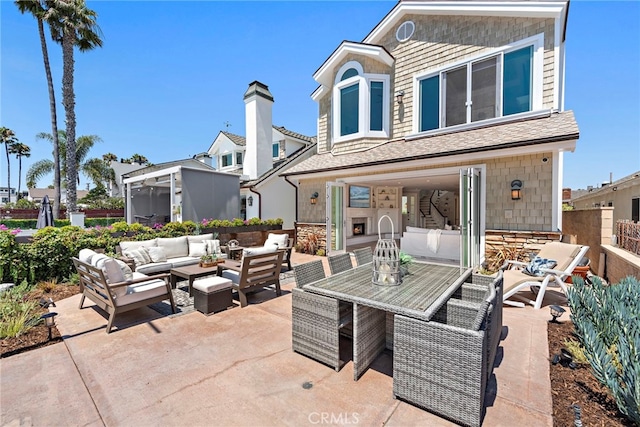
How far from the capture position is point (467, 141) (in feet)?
25.2

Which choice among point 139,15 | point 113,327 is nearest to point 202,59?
point 139,15

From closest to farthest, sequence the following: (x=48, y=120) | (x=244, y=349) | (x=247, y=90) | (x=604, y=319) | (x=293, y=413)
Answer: (x=293, y=413) → (x=604, y=319) → (x=244, y=349) → (x=247, y=90) → (x=48, y=120)

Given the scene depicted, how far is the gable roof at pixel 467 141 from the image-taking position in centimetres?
629

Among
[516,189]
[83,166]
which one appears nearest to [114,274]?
[516,189]

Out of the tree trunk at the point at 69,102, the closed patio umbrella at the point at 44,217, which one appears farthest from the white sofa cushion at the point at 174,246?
the tree trunk at the point at 69,102

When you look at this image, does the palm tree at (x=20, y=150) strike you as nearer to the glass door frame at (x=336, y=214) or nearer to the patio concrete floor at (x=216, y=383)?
the glass door frame at (x=336, y=214)

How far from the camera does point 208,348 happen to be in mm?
3559

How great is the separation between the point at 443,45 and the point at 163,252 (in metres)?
10.8

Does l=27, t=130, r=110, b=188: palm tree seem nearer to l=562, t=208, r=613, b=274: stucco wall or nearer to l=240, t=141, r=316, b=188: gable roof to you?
l=240, t=141, r=316, b=188: gable roof

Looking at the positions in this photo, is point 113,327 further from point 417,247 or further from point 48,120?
point 48,120

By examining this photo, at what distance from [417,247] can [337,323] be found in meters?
6.94

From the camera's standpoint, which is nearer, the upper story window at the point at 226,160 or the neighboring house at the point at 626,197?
the neighboring house at the point at 626,197

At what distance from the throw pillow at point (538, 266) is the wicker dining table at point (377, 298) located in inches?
106

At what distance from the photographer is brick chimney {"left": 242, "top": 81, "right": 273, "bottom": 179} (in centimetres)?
1437
